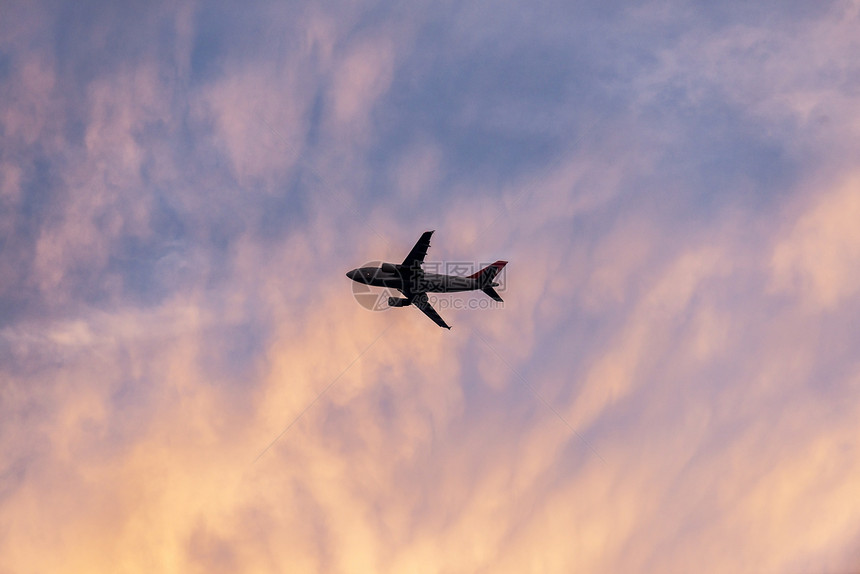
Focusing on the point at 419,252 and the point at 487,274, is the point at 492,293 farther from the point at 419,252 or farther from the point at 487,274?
the point at 419,252

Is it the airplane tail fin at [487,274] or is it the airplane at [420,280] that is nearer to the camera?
the airplane at [420,280]

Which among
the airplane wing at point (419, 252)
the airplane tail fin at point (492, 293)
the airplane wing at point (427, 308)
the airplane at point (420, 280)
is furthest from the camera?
the airplane wing at point (427, 308)

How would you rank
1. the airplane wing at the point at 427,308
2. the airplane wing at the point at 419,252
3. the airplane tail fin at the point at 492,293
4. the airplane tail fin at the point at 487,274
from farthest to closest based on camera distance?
the airplane tail fin at the point at 487,274
the airplane wing at the point at 427,308
the airplane tail fin at the point at 492,293
the airplane wing at the point at 419,252

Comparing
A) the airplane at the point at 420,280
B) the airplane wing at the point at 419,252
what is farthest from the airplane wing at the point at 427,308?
the airplane wing at the point at 419,252

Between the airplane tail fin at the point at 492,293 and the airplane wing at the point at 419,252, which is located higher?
the airplane wing at the point at 419,252

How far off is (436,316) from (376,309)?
14.4 meters

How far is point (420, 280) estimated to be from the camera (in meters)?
140

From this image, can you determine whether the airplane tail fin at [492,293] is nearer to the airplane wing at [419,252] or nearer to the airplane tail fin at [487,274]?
the airplane tail fin at [487,274]

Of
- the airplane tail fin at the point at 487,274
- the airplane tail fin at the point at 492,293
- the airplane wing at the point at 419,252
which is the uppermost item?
the airplane wing at the point at 419,252

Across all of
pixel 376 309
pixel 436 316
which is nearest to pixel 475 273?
pixel 436 316

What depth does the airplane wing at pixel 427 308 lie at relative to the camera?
146125 millimetres

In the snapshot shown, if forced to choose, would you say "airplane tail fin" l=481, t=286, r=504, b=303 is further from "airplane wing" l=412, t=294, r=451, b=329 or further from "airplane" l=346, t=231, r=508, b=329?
"airplane wing" l=412, t=294, r=451, b=329

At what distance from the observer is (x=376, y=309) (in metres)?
152

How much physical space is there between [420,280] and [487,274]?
54.7ft
